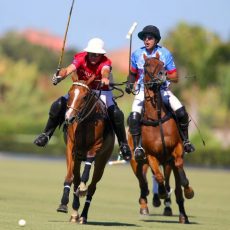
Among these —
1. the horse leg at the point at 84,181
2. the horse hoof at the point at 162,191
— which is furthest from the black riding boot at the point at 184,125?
the horse leg at the point at 84,181

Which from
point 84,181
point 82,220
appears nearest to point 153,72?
point 84,181

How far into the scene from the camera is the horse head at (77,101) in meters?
12.9

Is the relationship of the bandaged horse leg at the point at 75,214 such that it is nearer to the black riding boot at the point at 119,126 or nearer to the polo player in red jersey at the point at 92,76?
the polo player in red jersey at the point at 92,76

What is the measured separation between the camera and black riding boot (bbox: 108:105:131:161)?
1394cm

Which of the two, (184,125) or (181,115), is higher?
(181,115)

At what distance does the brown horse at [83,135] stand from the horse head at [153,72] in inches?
44.2

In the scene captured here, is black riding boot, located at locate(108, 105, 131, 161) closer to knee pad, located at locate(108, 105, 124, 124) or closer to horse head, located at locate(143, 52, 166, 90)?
knee pad, located at locate(108, 105, 124, 124)

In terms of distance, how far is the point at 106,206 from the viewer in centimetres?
1816

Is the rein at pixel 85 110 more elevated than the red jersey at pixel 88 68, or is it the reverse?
the red jersey at pixel 88 68

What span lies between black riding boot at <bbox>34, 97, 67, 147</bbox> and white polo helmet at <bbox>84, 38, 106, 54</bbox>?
821mm

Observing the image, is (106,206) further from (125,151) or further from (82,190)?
(82,190)

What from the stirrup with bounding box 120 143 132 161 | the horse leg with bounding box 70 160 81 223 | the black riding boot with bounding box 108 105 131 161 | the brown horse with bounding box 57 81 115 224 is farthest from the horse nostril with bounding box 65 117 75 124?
the stirrup with bounding box 120 143 132 161

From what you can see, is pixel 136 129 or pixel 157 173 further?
pixel 136 129

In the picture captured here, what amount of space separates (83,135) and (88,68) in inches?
39.1
